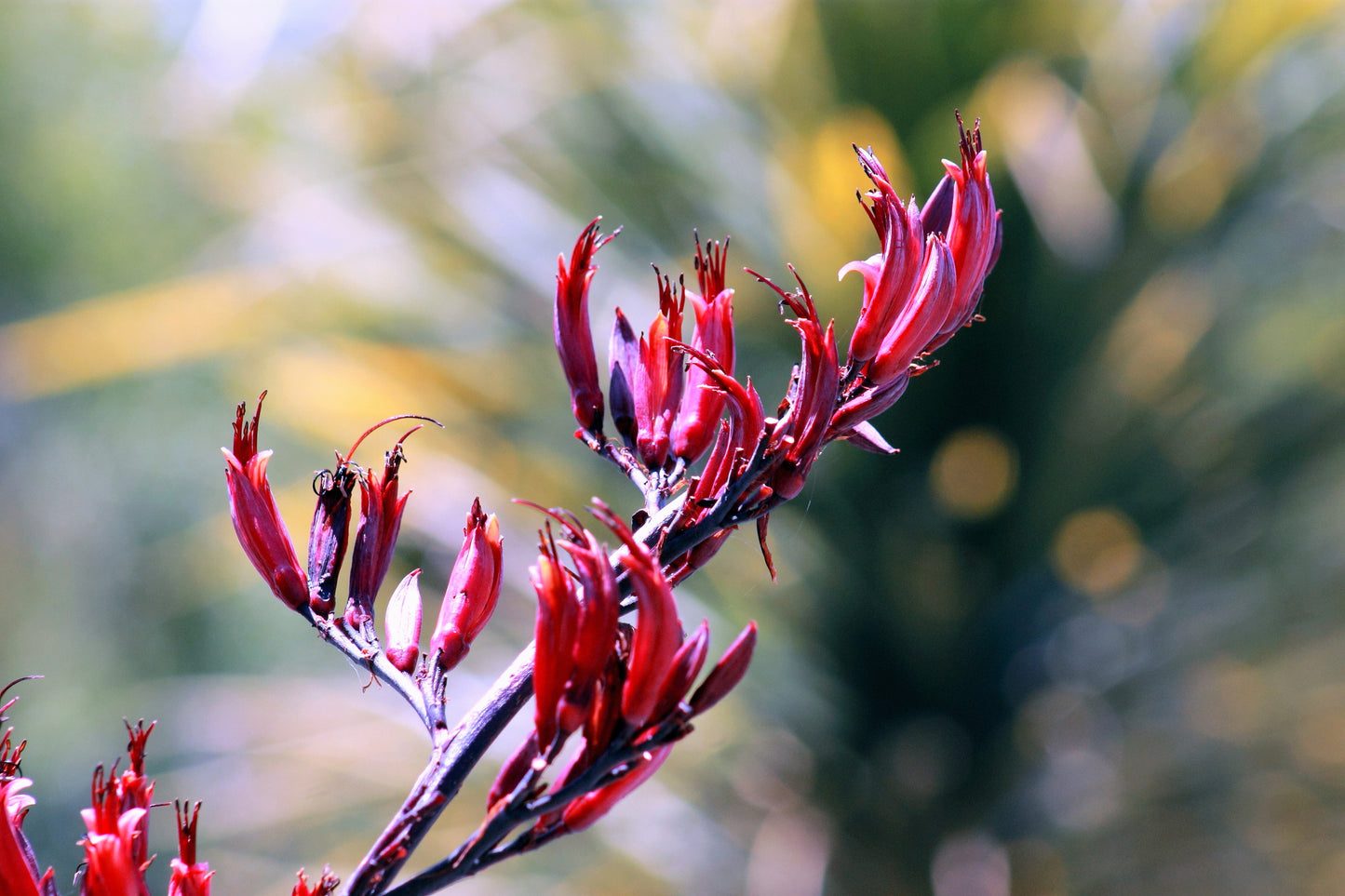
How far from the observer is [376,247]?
170cm

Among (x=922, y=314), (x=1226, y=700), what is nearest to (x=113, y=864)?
(x=922, y=314)

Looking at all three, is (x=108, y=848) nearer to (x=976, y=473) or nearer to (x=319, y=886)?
(x=319, y=886)

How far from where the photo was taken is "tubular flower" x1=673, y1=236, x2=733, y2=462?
0.26 m

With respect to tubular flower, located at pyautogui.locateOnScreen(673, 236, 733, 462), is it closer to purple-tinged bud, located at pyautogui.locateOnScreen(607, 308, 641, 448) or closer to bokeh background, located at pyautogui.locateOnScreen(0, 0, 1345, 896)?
purple-tinged bud, located at pyautogui.locateOnScreen(607, 308, 641, 448)

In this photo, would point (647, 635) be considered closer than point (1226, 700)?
Yes

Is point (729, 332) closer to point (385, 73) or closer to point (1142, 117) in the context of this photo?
point (1142, 117)

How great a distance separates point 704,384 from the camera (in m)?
0.26

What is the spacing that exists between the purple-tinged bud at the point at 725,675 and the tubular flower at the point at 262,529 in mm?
124

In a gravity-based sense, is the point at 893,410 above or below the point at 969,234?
above

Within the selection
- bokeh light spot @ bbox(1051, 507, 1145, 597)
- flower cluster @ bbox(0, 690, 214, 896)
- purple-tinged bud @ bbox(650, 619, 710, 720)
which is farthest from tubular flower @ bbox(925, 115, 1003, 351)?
bokeh light spot @ bbox(1051, 507, 1145, 597)

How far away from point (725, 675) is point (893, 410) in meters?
0.97

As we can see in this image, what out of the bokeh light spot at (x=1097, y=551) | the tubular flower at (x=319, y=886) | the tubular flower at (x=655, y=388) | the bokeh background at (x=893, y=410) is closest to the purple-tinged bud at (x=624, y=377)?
the tubular flower at (x=655, y=388)

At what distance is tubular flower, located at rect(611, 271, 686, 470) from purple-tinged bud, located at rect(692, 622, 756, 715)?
72 millimetres

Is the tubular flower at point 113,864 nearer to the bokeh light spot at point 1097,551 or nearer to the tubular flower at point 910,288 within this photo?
the tubular flower at point 910,288
